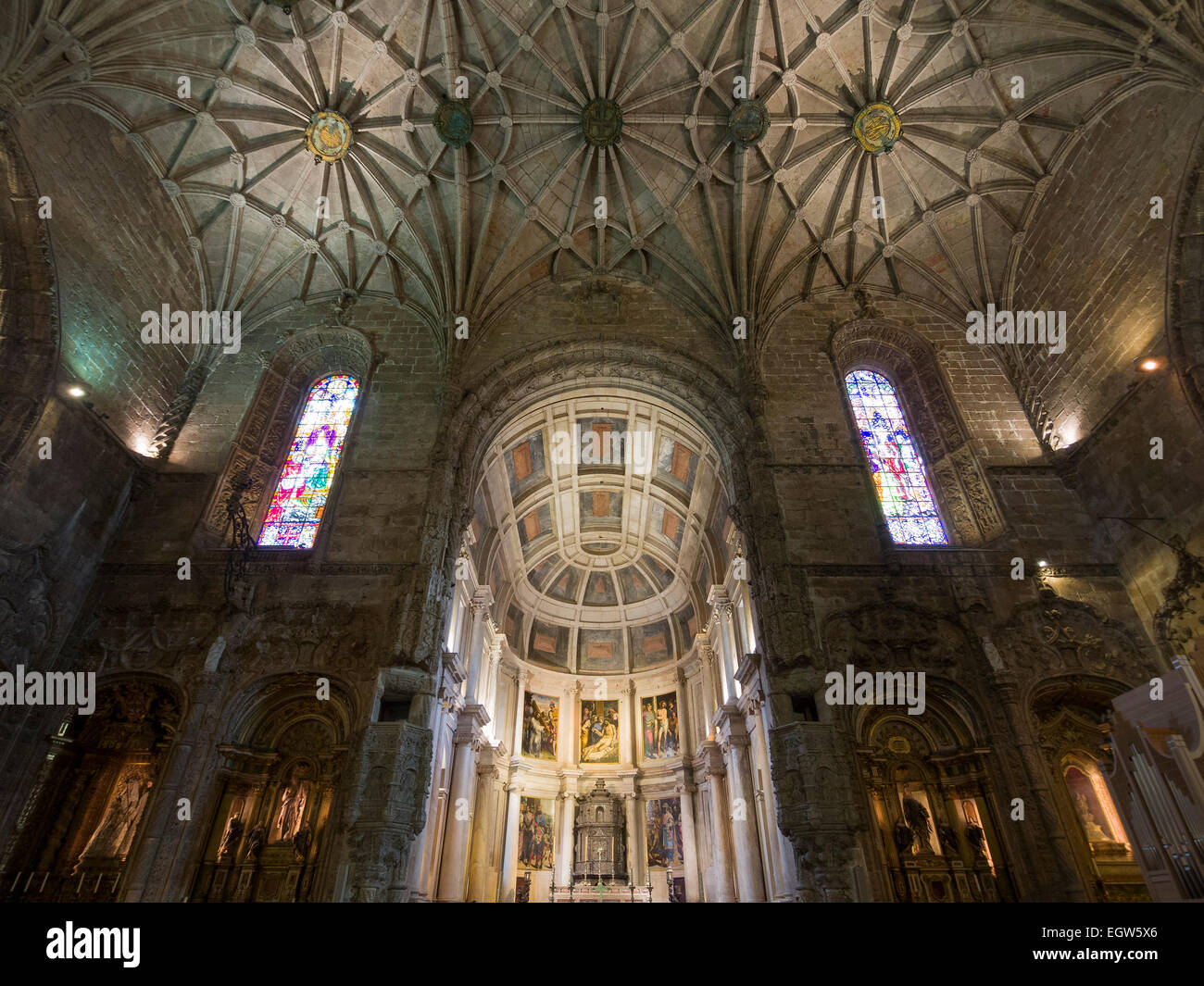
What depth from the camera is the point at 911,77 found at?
46.9 feet

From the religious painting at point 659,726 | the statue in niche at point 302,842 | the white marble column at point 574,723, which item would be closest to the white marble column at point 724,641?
the religious painting at point 659,726

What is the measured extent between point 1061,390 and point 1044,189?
515 centimetres

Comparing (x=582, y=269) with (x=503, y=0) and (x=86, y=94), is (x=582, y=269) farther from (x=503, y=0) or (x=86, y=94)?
(x=86, y=94)

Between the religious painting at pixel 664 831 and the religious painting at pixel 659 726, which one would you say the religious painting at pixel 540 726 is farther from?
the religious painting at pixel 664 831

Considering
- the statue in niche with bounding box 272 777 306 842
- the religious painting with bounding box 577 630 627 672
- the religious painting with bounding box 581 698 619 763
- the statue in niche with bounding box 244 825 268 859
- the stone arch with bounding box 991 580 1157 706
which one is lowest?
the statue in niche with bounding box 244 825 268 859

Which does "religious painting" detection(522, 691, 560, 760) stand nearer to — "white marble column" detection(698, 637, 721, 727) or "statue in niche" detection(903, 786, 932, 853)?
"white marble column" detection(698, 637, 721, 727)

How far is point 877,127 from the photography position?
1500cm

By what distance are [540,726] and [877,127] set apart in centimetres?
2211

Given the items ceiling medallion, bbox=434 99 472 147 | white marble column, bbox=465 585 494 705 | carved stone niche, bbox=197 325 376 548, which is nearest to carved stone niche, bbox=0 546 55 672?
carved stone niche, bbox=197 325 376 548

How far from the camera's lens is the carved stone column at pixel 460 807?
15.7m

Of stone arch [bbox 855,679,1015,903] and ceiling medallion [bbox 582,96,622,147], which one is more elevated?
ceiling medallion [bbox 582,96,622,147]

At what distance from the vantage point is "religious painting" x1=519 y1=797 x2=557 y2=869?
20.6 m

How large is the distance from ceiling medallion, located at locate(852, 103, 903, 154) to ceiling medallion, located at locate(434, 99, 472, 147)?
32.0 ft

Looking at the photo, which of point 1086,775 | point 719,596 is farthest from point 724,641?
point 1086,775
